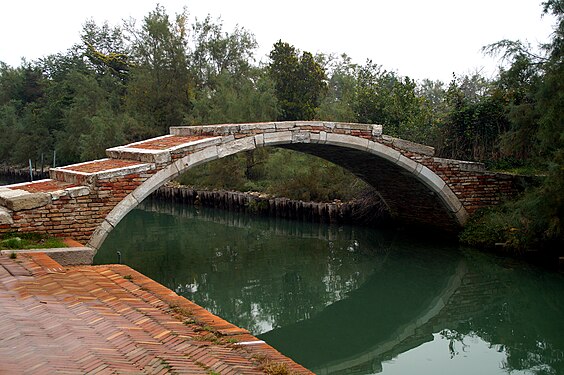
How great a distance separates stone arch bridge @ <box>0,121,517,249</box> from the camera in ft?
25.5

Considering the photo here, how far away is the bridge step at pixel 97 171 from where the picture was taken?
8.12 metres

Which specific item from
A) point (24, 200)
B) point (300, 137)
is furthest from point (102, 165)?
point (300, 137)

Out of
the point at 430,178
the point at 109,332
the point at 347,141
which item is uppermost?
the point at 347,141

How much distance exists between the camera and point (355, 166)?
12.8m

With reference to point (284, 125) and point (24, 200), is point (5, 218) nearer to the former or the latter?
point (24, 200)

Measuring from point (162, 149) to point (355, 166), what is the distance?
526 centimetres

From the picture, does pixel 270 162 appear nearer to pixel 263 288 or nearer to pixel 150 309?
pixel 263 288

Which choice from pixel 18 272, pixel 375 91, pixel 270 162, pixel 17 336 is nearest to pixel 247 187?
pixel 270 162

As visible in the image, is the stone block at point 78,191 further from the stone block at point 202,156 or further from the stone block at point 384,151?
the stone block at point 384,151

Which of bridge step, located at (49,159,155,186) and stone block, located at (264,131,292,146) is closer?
bridge step, located at (49,159,155,186)

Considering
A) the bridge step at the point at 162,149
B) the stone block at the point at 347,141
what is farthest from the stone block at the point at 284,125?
the bridge step at the point at 162,149

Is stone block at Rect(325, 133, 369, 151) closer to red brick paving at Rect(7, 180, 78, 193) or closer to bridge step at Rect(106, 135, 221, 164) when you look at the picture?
bridge step at Rect(106, 135, 221, 164)

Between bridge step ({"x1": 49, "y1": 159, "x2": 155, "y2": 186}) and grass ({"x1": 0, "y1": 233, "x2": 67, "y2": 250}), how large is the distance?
3.32 feet

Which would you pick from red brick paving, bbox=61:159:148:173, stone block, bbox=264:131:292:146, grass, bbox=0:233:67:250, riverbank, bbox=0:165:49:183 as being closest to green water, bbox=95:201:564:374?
red brick paving, bbox=61:159:148:173
